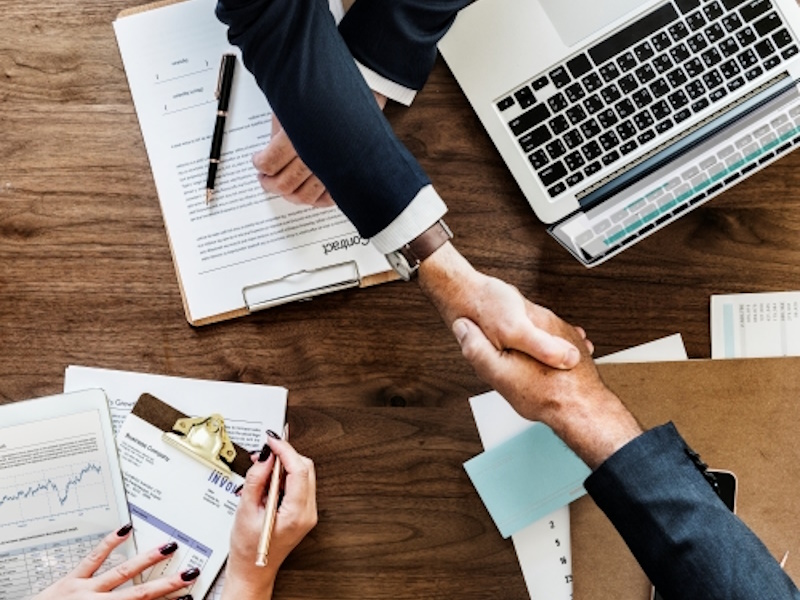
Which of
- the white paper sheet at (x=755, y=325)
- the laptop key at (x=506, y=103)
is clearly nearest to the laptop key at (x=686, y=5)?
the laptop key at (x=506, y=103)

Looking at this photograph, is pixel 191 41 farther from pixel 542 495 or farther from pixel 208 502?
pixel 542 495

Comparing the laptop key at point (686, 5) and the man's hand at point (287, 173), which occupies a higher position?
the man's hand at point (287, 173)

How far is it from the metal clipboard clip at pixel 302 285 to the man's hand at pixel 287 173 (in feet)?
0.26

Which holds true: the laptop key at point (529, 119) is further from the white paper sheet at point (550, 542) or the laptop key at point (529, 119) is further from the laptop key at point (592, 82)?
the white paper sheet at point (550, 542)

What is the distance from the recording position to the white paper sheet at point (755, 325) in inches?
42.4

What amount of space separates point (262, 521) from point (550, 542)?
35 cm

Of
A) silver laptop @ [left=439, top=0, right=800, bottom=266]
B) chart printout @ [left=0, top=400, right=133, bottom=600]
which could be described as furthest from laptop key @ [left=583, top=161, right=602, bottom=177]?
chart printout @ [left=0, top=400, right=133, bottom=600]

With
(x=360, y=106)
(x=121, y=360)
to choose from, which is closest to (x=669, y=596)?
(x=360, y=106)

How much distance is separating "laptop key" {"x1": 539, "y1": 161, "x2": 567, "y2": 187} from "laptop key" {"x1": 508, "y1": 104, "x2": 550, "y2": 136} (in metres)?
0.05

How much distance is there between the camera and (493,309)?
0.96 meters

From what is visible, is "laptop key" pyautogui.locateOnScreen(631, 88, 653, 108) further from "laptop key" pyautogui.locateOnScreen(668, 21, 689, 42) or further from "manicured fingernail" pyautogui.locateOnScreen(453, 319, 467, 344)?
"manicured fingernail" pyautogui.locateOnScreen(453, 319, 467, 344)

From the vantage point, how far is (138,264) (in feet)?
3.62

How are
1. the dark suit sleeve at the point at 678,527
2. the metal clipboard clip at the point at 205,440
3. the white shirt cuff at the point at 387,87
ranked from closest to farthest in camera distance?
the dark suit sleeve at the point at 678,527, the white shirt cuff at the point at 387,87, the metal clipboard clip at the point at 205,440

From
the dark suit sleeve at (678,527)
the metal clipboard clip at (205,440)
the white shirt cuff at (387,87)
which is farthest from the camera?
the metal clipboard clip at (205,440)
